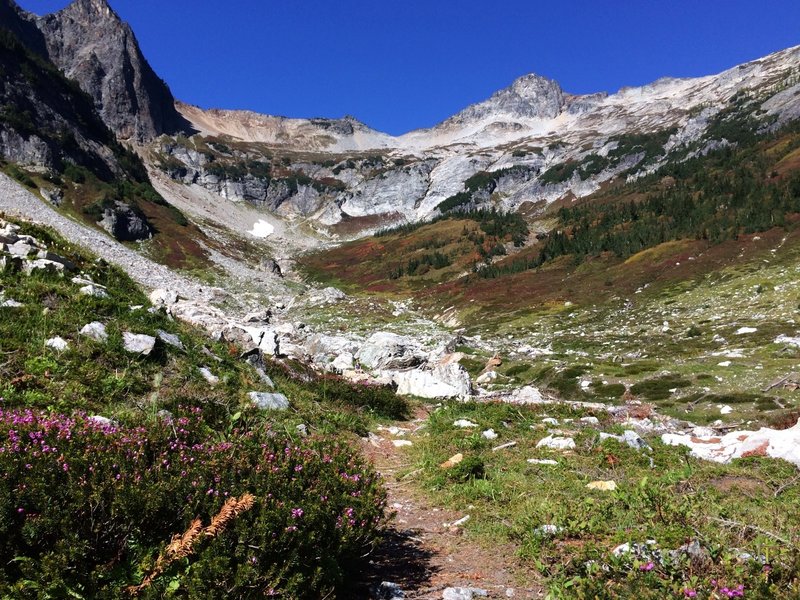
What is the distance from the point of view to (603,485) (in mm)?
7258

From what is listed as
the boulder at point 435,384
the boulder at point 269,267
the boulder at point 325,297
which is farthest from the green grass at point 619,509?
the boulder at point 269,267

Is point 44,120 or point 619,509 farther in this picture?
point 44,120

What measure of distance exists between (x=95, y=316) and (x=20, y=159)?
107 m

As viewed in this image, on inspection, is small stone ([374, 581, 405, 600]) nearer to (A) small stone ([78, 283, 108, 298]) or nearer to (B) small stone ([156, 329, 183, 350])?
(B) small stone ([156, 329, 183, 350])

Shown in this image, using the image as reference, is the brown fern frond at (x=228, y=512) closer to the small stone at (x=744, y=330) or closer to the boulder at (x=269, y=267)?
the small stone at (x=744, y=330)

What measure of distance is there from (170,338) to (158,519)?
7.43m

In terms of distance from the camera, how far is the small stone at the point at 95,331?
8663 mm

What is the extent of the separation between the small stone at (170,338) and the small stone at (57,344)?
69.7 inches

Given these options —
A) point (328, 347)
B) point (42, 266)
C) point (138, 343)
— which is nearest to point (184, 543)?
point (138, 343)

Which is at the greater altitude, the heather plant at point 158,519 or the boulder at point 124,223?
the boulder at point 124,223

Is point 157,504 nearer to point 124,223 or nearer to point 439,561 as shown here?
point 439,561

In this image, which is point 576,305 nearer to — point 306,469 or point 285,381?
point 285,381

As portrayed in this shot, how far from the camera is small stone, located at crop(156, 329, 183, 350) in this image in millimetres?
9830

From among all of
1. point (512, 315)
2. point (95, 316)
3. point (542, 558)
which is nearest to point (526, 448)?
point (542, 558)
